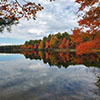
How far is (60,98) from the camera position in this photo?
276 inches

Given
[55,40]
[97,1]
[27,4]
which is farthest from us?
[55,40]

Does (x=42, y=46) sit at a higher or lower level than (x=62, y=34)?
lower

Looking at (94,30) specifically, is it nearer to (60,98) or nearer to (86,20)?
(86,20)

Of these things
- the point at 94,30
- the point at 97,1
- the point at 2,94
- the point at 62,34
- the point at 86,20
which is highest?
the point at 62,34

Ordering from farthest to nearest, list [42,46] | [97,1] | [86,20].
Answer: [42,46] → [86,20] → [97,1]

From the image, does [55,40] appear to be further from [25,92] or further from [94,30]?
[25,92]

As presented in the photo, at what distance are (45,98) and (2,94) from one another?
3210 mm

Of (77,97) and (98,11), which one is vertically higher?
(98,11)

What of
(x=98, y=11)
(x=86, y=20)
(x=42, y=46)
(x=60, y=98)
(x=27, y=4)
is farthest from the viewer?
(x=42, y=46)

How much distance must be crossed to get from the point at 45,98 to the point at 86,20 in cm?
1089

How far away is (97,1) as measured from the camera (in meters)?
11.4

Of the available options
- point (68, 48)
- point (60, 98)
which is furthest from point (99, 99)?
point (68, 48)

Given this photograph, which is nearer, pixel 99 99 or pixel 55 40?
pixel 99 99

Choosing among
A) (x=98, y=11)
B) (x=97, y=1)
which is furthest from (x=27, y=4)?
(x=98, y=11)
